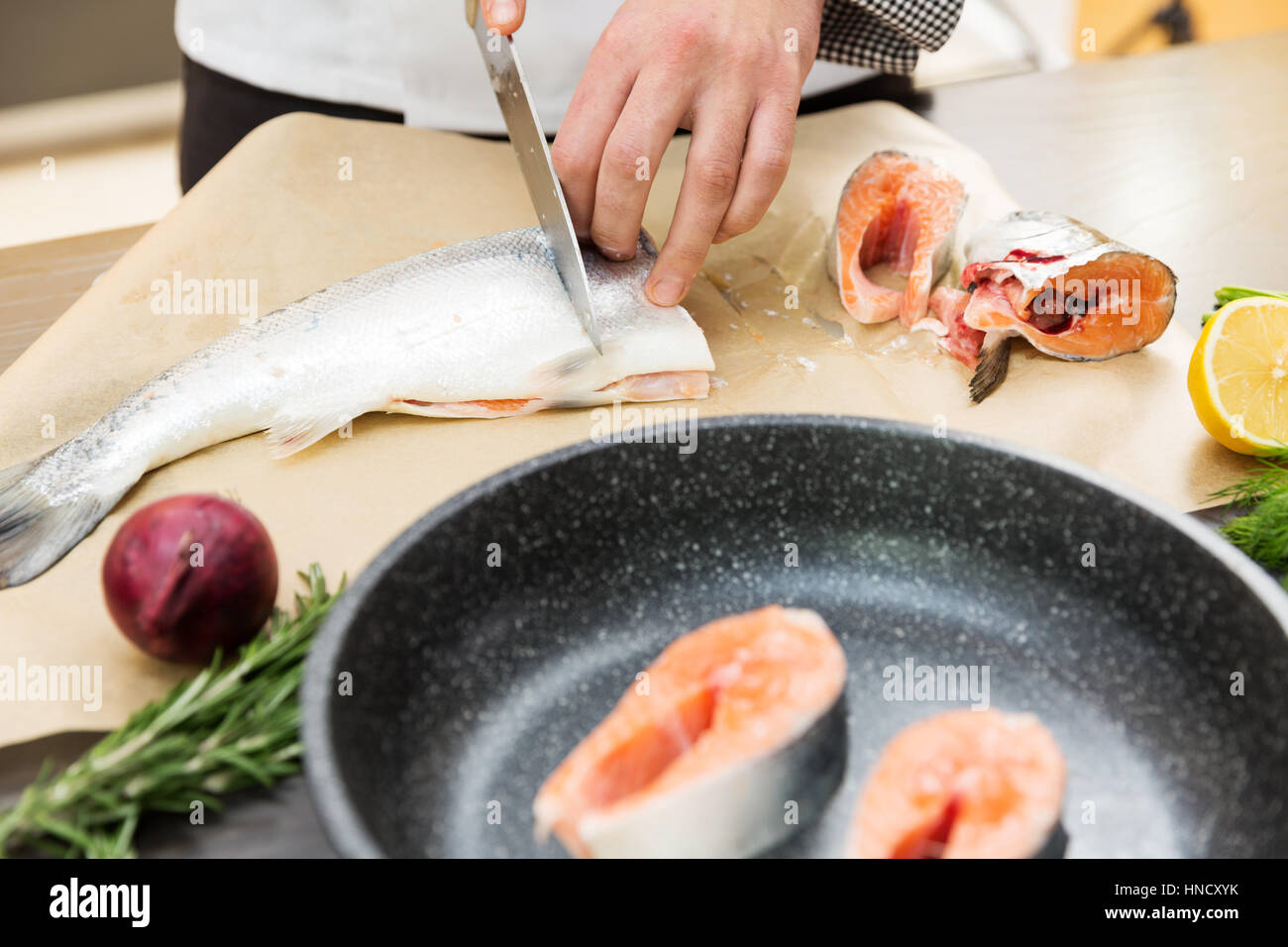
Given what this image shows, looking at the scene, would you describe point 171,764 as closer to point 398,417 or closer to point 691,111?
point 398,417

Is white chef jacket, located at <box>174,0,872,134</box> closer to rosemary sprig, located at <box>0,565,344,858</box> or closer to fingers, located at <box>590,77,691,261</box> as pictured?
fingers, located at <box>590,77,691,261</box>

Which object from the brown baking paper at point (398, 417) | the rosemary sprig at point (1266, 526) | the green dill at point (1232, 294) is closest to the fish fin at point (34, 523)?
the brown baking paper at point (398, 417)

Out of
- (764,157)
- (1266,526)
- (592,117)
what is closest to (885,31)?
(764,157)

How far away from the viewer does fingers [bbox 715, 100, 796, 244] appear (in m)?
1.61

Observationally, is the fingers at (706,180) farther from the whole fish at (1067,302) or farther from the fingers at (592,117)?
the whole fish at (1067,302)

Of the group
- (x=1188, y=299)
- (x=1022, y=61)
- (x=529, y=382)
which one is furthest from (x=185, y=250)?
(x=1022, y=61)

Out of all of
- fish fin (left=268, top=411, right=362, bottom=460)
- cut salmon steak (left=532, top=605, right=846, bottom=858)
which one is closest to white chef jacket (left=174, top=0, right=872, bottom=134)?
fish fin (left=268, top=411, right=362, bottom=460)

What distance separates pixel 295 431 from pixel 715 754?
38.4 inches

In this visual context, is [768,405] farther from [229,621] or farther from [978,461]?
[229,621]

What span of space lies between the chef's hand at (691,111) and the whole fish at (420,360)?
14cm

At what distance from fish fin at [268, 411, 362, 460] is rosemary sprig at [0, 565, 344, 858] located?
22.6 inches

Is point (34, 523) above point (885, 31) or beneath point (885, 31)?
beneath

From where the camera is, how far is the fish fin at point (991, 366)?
165 centimetres

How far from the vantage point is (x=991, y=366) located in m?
1.67
